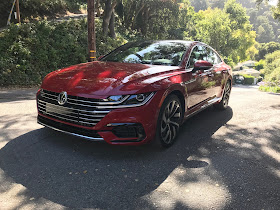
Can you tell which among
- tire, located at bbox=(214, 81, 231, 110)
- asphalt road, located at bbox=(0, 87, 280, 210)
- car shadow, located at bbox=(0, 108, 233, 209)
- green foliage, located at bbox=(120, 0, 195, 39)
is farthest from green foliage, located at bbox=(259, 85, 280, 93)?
green foliage, located at bbox=(120, 0, 195, 39)

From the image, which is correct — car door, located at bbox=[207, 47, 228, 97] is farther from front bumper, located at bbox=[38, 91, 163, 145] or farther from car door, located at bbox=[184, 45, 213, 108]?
front bumper, located at bbox=[38, 91, 163, 145]

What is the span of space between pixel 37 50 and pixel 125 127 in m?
11.1

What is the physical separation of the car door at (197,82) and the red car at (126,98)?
2 centimetres

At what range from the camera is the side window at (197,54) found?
15.4ft

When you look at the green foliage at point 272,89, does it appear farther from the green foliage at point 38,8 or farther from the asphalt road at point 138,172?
the green foliage at point 38,8

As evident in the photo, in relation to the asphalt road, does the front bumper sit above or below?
above

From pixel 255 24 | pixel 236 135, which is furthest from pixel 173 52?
pixel 255 24

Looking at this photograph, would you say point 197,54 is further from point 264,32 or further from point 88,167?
point 264,32

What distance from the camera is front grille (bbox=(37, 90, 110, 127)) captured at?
3281 millimetres

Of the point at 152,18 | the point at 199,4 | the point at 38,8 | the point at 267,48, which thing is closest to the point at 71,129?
the point at 38,8

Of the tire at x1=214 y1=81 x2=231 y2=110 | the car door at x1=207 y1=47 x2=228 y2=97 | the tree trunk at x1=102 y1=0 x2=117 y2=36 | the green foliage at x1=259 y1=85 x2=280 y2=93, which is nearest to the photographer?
the car door at x1=207 y1=47 x2=228 y2=97

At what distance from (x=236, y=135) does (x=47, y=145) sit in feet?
10.5

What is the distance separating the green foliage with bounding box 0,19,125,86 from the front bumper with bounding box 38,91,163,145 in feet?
28.4

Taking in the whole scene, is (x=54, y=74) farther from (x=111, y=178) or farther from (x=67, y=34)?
(x=67, y=34)
